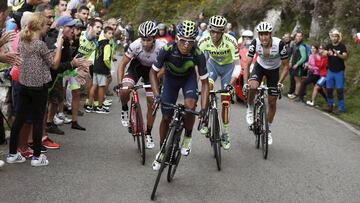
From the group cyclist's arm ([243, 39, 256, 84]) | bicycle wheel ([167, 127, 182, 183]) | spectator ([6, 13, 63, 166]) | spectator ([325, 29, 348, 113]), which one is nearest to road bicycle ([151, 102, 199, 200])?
bicycle wheel ([167, 127, 182, 183])

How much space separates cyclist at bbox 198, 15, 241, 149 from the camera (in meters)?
8.86

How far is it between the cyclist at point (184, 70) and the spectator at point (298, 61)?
991cm

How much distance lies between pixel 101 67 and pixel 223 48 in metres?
3.89

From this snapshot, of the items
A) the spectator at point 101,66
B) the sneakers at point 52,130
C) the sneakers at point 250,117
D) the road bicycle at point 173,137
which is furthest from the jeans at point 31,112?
the spectator at point 101,66

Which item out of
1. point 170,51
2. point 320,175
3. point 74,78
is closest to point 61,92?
point 74,78

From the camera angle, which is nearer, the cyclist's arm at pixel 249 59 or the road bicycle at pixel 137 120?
the road bicycle at pixel 137 120

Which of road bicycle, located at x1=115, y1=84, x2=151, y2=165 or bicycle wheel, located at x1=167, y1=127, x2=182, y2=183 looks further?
road bicycle, located at x1=115, y1=84, x2=151, y2=165

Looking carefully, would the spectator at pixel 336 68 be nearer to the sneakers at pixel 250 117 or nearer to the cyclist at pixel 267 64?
the cyclist at pixel 267 64

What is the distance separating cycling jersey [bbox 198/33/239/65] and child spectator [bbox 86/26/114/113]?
3.34 m

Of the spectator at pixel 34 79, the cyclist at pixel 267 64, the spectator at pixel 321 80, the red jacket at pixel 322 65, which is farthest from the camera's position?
the red jacket at pixel 322 65

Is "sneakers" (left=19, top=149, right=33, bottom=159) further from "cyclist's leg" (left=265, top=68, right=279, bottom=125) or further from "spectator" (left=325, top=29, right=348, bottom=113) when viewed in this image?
"spectator" (left=325, top=29, right=348, bottom=113)

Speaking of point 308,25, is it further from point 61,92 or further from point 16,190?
point 16,190

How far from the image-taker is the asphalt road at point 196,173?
→ 6539 mm

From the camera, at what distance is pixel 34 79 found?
23.4ft
